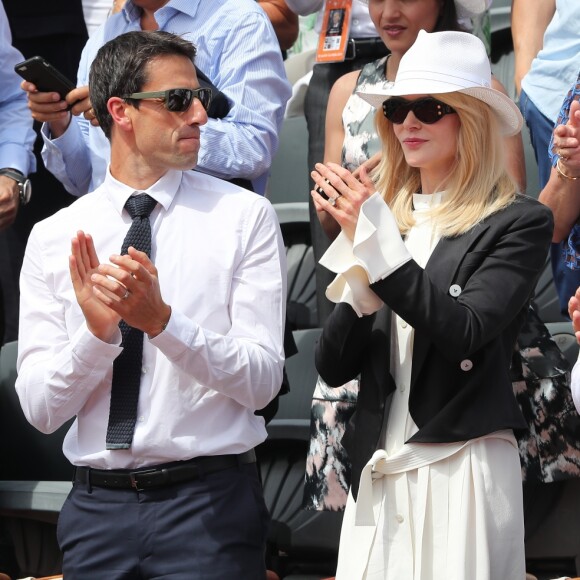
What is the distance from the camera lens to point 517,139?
4.27m

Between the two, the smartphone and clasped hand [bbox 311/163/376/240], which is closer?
clasped hand [bbox 311/163/376/240]

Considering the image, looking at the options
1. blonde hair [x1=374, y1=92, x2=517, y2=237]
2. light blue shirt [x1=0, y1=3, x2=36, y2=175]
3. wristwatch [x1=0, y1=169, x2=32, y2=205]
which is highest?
blonde hair [x1=374, y1=92, x2=517, y2=237]

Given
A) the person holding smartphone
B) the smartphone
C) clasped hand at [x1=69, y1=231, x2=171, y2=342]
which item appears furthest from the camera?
the person holding smartphone

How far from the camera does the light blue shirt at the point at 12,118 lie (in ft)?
17.3

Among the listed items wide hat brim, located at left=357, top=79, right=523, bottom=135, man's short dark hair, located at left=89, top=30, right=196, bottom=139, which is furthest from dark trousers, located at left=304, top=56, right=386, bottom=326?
wide hat brim, located at left=357, top=79, right=523, bottom=135

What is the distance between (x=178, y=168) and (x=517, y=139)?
121cm

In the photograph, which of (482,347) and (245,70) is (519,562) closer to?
(482,347)

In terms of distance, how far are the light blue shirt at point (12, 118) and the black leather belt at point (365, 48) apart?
1.40 meters

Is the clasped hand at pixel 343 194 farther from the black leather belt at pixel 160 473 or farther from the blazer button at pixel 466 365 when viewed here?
the black leather belt at pixel 160 473

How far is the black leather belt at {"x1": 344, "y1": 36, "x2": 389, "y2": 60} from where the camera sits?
519cm

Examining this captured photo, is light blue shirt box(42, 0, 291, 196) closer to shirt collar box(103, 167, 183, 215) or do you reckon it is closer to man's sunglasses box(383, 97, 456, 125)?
shirt collar box(103, 167, 183, 215)

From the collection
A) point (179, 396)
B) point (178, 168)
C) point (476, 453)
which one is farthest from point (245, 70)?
point (476, 453)

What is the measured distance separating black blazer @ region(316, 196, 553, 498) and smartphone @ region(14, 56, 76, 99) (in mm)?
1601

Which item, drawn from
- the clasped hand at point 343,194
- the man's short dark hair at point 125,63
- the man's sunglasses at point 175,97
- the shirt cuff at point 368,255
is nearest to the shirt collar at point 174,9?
the man's short dark hair at point 125,63
